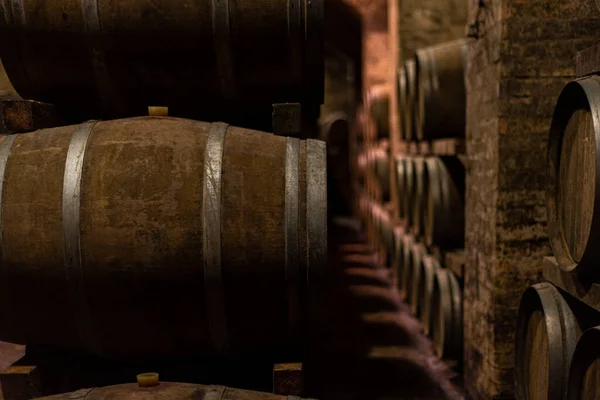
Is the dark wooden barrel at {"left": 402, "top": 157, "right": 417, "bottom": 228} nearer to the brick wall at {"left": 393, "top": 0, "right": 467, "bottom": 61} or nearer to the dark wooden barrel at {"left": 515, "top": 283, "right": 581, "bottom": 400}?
the brick wall at {"left": 393, "top": 0, "right": 467, "bottom": 61}

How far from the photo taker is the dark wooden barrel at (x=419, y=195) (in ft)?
16.0

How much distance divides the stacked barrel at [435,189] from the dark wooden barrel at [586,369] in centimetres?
210

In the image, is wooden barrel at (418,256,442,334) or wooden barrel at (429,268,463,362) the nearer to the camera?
wooden barrel at (429,268,463,362)

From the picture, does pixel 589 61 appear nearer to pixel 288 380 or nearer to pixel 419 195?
pixel 288 380

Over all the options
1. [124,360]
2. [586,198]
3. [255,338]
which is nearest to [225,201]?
[255,338]

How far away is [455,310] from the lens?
4.09 metres

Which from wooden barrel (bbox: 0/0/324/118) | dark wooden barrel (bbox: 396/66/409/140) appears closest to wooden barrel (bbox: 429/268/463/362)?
dark wooden barrel (bbox: 396/66/409/140)

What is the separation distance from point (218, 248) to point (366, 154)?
851cm

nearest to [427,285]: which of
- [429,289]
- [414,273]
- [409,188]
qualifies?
[429,289]

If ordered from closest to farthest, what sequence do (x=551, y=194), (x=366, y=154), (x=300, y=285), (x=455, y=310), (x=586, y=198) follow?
(x=586, y=198) < (x=300, y=285) < (x=551, y=194) < (x=455, y=310) < (x=366, y=154)

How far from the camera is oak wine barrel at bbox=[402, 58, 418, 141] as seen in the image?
17.4ft

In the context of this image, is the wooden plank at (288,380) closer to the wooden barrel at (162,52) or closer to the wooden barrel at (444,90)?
the wooden barrel at (162,52)

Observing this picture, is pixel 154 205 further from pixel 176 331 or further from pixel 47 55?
pixel 47 55

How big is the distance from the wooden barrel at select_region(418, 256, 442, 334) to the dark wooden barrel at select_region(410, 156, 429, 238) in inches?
15.2
